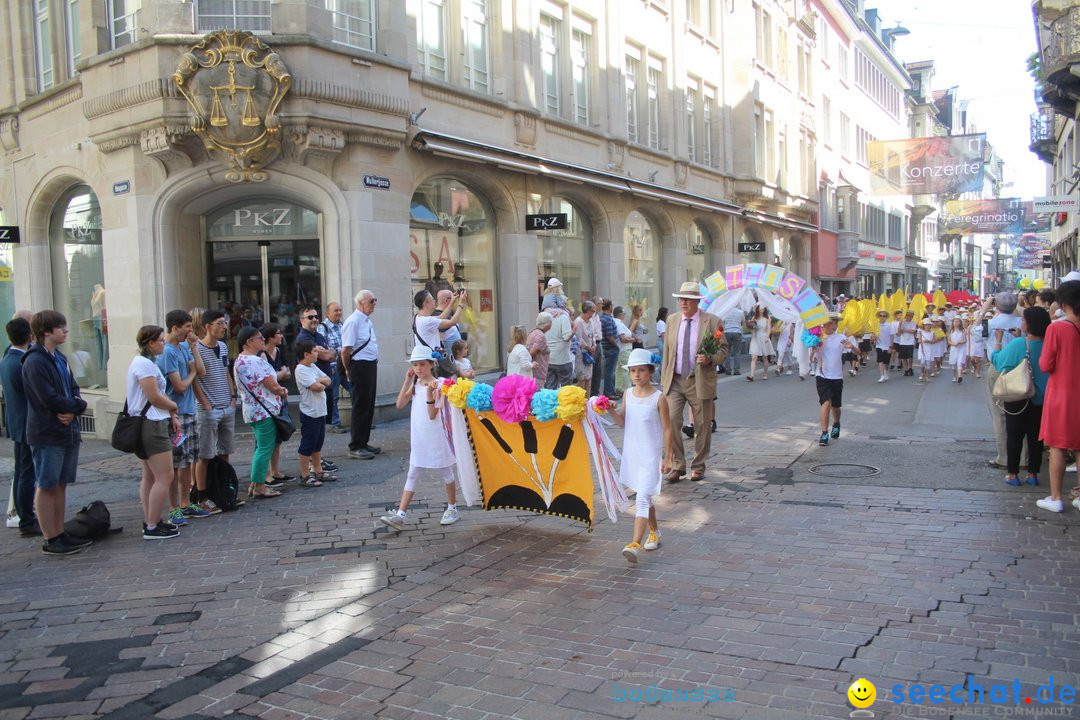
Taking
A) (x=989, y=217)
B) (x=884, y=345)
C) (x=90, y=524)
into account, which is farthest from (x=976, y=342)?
(x=989, y=217)

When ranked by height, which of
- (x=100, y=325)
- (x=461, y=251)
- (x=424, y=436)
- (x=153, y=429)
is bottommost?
(x=424, y=436)

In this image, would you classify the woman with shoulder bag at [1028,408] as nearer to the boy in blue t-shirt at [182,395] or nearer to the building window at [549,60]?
the boy in blue t-shirt at [182,395]

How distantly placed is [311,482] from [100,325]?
8464 millimetres

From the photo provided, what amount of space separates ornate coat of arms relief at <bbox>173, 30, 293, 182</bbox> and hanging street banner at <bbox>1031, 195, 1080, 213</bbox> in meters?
18.4

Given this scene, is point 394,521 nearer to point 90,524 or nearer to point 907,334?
point 90,524

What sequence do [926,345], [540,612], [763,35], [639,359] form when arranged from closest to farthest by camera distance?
[540,612] < [639,359] < [926,345] < [763,35]

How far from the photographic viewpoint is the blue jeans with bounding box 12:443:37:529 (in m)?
7.11

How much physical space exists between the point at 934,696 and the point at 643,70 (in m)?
20.7

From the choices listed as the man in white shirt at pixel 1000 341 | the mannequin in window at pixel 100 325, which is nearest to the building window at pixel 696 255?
the man in white shirt at pixel 1000 341

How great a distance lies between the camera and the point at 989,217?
36719mm

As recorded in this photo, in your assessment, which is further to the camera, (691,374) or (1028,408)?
(691,374)

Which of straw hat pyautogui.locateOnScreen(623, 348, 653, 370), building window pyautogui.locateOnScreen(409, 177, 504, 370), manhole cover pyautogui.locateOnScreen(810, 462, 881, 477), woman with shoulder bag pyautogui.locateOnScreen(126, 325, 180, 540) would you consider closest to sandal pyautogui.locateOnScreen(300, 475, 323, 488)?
woman with shoulder bag pyautogui.locateOnScreen(126, 325, 180, 540)

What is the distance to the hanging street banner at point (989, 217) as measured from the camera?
35.9 metres

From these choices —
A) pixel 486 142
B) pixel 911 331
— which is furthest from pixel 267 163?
pixel 911 331
